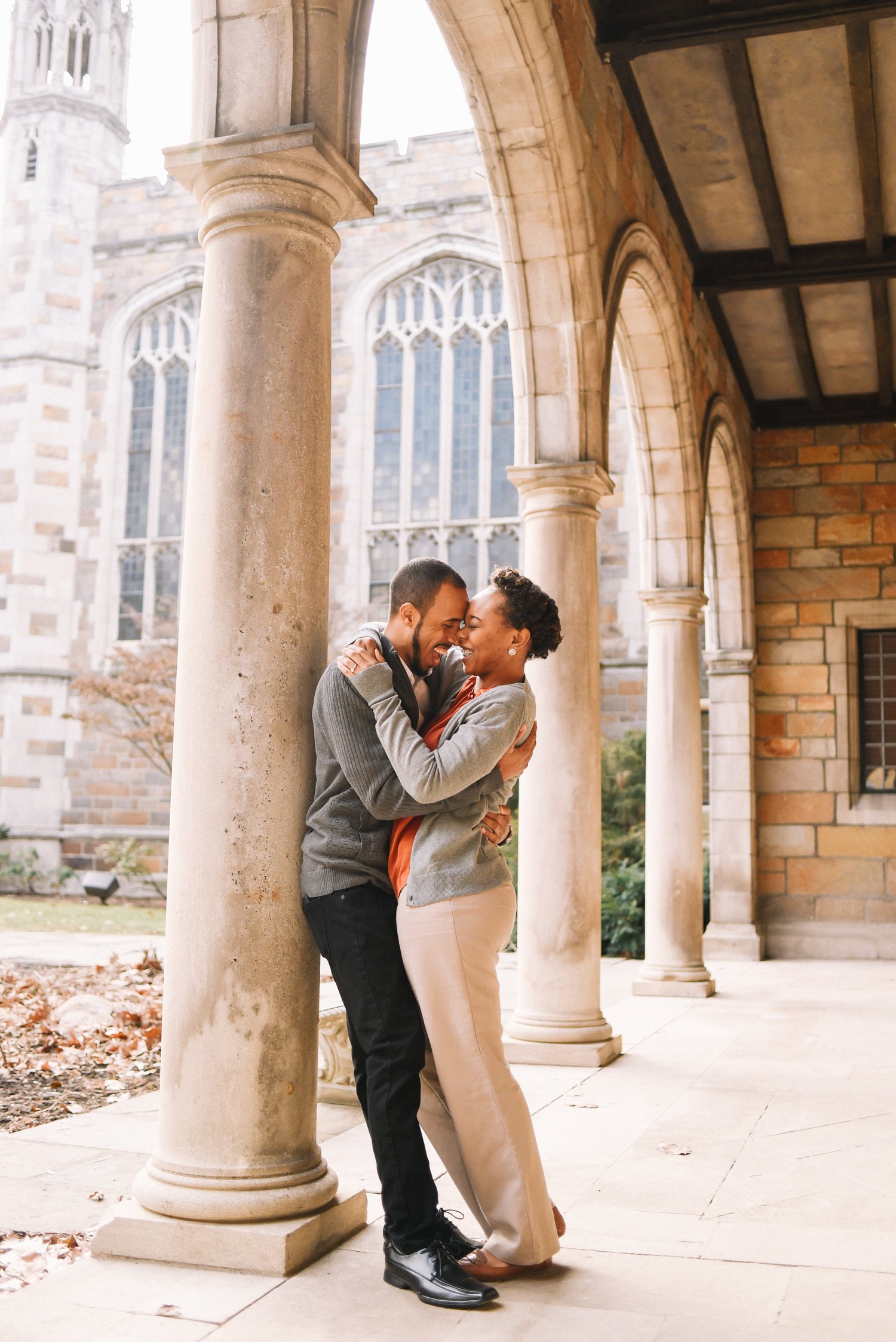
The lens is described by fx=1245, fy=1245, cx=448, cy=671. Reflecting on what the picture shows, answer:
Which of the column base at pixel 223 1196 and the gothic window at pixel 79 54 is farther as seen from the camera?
the gothic window at pixel 79 54

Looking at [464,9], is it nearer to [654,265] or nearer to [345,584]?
[654,265]

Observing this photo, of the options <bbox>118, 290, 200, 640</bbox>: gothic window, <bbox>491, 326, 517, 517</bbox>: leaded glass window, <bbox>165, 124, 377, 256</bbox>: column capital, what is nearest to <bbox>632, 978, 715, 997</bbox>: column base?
<bbox>165, 124, 377, 256</bbox>: column capital

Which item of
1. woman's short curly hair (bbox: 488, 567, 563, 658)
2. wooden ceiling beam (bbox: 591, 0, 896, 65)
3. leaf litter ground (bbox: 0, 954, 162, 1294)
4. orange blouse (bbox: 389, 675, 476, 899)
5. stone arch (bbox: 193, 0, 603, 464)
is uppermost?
wooden ceiling beam (bbox: 591, 0, 896, 65)

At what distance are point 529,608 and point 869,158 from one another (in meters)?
5.19

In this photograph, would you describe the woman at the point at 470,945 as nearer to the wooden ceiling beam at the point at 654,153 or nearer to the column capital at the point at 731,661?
the wooden ceiling beam at the point at 654,153

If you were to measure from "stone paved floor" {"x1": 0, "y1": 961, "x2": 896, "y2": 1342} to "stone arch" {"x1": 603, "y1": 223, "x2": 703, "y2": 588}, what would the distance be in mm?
3571

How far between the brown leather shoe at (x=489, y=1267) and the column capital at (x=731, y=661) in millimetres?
8658

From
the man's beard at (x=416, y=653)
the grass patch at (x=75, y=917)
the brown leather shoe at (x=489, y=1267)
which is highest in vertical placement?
the man's beard at (x=416, y=653)

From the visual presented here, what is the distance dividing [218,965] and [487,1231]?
824 mm

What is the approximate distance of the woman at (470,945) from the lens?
257 centimetres

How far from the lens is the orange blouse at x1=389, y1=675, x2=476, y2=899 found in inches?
105

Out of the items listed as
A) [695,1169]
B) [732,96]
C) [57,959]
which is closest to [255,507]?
[695,1169]

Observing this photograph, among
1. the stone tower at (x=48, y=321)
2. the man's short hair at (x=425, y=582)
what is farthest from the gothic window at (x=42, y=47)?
the man's short hair at (x=425, y=582)

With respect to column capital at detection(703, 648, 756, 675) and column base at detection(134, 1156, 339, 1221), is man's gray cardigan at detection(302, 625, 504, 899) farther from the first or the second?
column capital at detection(703, 648, 756, 675)
